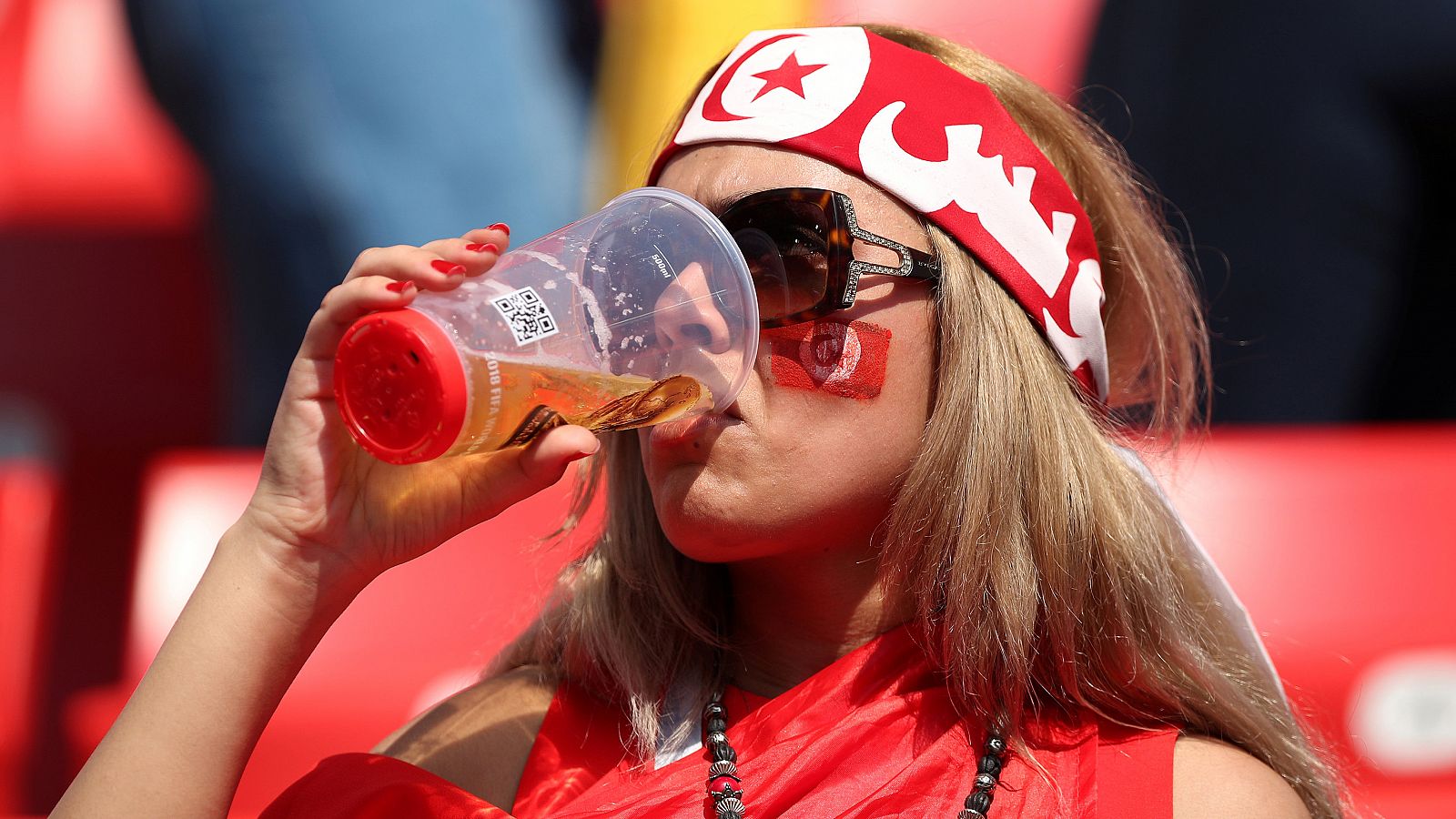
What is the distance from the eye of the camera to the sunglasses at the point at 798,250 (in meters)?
1.47

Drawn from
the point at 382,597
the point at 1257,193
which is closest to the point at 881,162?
the point at 382,597

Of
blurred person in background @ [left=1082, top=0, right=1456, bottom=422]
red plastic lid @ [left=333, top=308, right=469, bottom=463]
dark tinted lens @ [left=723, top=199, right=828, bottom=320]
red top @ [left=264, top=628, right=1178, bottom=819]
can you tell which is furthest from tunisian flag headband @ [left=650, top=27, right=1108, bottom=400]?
blurred person in background @ [left=1082, top=0, right=1456, bottom=422]

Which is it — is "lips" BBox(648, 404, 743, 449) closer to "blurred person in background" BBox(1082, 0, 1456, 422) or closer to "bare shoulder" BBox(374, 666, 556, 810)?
"bare shoulder" BBox(374, 666, 556, 810)

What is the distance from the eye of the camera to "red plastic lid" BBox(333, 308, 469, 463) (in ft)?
3.66

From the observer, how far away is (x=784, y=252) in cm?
147

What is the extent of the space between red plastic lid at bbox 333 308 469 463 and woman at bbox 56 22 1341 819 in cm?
10

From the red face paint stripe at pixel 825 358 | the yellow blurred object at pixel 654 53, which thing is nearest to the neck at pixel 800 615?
the red face paint stripe at pixel 825 358

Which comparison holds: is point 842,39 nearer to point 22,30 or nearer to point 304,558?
point 304,558

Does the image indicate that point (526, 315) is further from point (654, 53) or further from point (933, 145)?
point (654, 53)

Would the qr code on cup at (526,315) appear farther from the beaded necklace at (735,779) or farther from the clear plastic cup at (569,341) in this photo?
the beaded necklace at (735,779)

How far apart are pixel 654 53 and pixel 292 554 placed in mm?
3223

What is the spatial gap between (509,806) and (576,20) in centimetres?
361

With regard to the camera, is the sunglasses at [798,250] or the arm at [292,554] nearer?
the arm at [292,554]

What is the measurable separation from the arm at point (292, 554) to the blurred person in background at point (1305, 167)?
2.78 metres
